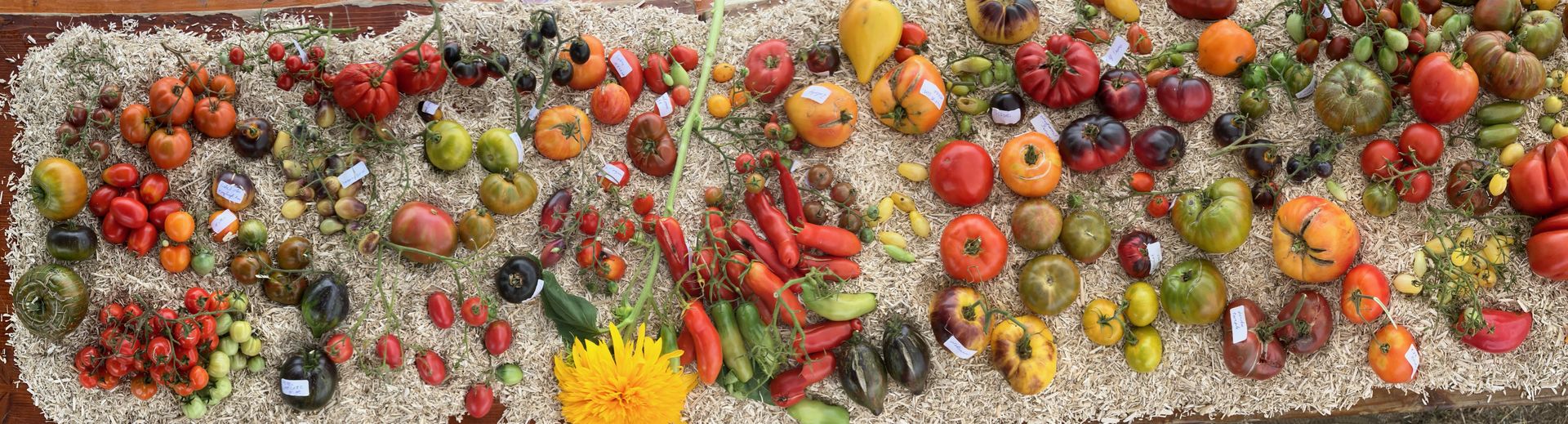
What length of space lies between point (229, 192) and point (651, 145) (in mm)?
1211

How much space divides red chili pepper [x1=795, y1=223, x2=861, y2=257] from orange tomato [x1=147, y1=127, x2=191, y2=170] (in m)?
1.80

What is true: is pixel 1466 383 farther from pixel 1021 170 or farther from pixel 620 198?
pixel 620 198

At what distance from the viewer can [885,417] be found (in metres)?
2.88

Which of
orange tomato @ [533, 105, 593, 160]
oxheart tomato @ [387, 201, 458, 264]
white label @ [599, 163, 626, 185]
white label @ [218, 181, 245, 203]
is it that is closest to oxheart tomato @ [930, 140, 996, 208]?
white label @ [599, 163, 626, 185]

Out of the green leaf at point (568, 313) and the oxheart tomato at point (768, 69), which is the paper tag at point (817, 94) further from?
the green leaf at point (568, 313)

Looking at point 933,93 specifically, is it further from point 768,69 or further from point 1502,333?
point 1502,333

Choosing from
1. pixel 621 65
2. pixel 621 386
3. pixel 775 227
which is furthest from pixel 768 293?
pixel 621 65

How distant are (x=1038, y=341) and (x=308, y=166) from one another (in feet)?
7.24

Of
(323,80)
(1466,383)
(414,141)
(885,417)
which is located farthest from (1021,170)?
(323,80)

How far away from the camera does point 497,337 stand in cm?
279

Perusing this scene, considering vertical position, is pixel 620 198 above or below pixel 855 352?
above

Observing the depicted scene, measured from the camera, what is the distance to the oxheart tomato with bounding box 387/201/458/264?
9.02ft

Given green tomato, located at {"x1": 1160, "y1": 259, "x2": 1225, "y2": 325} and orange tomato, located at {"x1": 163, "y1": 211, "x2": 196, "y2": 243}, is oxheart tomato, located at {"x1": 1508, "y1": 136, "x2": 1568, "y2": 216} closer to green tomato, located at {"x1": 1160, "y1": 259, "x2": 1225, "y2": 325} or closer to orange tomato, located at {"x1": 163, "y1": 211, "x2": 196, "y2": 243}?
green tomato, located at {"x1": 1160, "y1": 259, "x2": 1225, "y2": 325}

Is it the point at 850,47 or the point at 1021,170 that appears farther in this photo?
the point at 850,47
